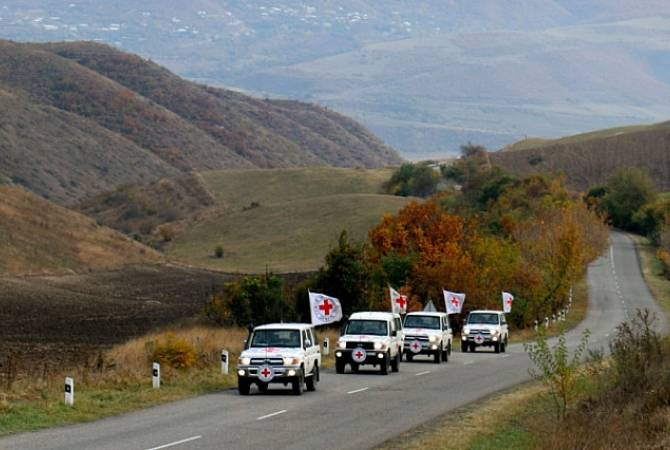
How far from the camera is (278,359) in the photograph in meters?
31.0

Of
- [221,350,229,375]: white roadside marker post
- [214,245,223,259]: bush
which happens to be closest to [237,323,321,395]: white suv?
[221,350,229,375]: white roadside marker post

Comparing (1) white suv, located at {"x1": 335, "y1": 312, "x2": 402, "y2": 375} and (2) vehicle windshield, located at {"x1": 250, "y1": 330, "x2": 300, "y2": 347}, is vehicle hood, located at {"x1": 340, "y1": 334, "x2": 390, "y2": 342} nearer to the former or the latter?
(1) white suv, located at {"x1": 335, "y1": 312, "x2": 402, "y2": 375}

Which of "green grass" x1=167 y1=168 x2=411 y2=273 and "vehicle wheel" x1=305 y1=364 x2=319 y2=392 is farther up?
"green grass" x1=167 y1=168 x2=411 y2=273

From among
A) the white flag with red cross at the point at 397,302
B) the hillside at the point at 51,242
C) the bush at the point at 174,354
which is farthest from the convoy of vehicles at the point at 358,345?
the hillside at the point at 51,242

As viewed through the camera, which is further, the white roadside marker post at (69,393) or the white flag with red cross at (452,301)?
the white flag with red cross at (452,301)

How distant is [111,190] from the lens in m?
186

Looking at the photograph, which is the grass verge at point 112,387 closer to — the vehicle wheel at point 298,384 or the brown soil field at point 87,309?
the vehicle wheel at point 298,384

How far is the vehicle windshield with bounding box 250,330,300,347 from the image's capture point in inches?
1254

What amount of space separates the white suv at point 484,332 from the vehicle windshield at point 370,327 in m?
14.9

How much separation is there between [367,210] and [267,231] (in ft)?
38.0

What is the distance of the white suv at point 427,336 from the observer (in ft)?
147

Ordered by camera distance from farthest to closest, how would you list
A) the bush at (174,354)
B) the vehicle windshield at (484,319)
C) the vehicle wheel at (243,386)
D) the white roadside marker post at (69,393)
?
the vehicle windshield at (484,319) < the bush at (174,354) < the vehicle wheel at (243,386) < the white roadside marker post at (69,393)

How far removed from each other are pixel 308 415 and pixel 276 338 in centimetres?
485

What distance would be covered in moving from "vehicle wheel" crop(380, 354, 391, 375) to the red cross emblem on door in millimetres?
3827
